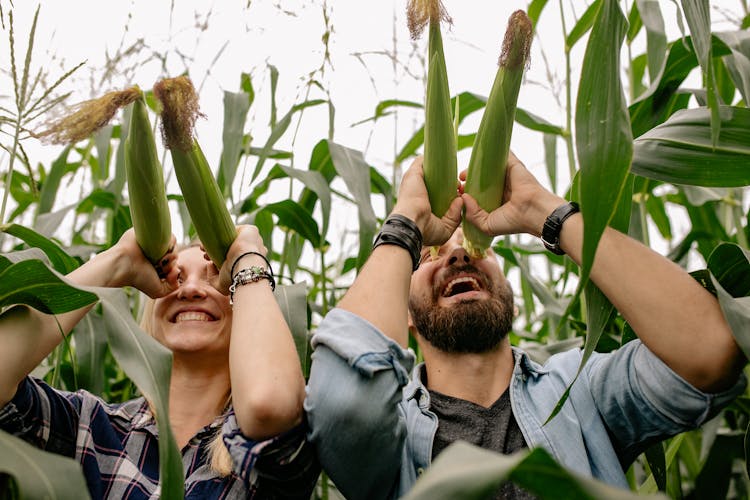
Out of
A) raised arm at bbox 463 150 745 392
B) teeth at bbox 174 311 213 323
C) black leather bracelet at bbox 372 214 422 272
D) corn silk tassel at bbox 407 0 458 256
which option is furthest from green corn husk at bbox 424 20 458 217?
teeth at bbox 174 311 213 323

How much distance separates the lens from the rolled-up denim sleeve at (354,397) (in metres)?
1.18

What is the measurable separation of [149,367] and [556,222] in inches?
30.6

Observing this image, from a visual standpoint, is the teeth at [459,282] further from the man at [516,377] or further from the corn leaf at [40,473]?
the corn leaf at [40,473]

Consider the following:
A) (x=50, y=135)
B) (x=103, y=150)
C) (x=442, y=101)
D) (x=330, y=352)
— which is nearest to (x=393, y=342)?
(x=330, y=352)

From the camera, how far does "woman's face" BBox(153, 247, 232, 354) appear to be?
5.20 ft

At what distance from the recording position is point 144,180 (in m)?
1.14

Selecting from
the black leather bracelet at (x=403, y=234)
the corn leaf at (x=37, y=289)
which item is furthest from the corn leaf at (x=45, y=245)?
the black leather bracelet at (x=403, y=234)

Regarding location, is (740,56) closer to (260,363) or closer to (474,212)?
(474,212)

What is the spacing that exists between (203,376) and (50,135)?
27.6 inches

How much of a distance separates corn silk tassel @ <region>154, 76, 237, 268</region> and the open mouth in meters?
0.66

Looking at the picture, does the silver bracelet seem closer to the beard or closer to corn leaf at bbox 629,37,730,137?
the beard

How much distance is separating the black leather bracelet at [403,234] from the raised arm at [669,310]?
0.30 meters

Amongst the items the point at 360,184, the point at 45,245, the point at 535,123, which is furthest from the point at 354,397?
the point at 535,123

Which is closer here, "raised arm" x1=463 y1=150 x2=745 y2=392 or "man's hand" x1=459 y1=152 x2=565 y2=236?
"raised arm" x1=463 y1=150 x2=745 y2=392
